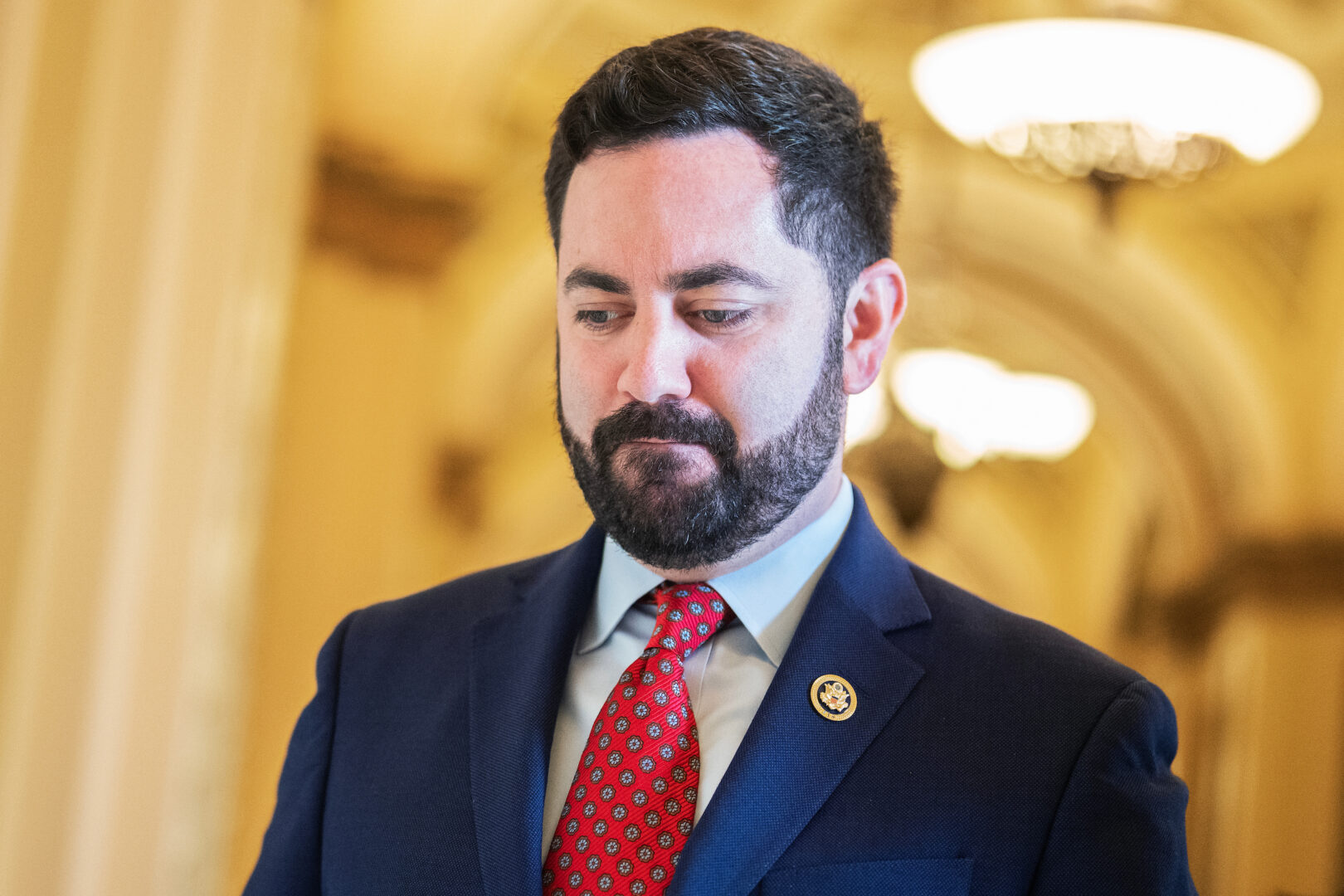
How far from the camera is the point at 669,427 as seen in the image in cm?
178

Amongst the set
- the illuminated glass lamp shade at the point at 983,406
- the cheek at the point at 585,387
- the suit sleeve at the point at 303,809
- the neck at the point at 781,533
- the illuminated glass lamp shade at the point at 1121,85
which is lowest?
the suit sleeve at the point at 303,809

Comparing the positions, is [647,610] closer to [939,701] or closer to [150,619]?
[939,701]

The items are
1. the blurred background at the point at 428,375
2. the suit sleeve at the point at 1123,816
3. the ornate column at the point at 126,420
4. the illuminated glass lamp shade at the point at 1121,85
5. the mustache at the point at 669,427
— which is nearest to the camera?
the suit sleeve at the point at 1123,816

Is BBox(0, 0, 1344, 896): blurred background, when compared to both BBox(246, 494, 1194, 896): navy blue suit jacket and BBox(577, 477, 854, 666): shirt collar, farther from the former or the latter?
BBox(246, 494, 1194, 896): navy blue suit jacket

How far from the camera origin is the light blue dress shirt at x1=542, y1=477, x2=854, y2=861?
6.22 feet

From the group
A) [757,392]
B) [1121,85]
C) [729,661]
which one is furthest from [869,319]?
[1121,85]

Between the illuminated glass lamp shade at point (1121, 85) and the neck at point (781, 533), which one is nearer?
the neck at point (781, 533)

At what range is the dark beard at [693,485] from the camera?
5.86 feet

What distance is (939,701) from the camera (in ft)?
6.13

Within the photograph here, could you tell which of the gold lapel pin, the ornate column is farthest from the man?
the ornate column

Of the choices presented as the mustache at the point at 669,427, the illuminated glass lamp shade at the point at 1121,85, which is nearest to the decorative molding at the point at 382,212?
the illuminated glass lamp shade at the point at 1121,85

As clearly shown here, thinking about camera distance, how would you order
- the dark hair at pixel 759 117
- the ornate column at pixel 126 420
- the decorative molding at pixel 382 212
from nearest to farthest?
the dark hair at pixel 759 117
the ornate column at pixel 126 420
the decorative molding at pixel 382 212

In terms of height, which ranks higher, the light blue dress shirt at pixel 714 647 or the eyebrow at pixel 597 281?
the eyebrow at pixel 597 281

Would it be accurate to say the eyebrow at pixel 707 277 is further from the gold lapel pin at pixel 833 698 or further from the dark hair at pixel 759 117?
the gold lapel pin at pixel 833 698
